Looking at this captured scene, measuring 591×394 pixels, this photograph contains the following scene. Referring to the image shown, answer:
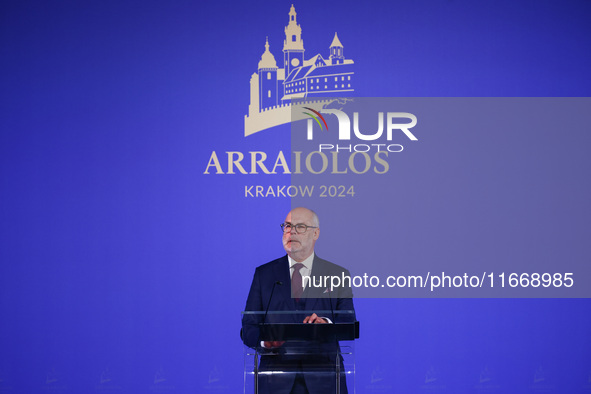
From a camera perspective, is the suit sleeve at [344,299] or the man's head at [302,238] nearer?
the suit sleeve at [344,299]

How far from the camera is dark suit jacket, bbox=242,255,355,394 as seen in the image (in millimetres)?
2885

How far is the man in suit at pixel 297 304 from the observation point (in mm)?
2885

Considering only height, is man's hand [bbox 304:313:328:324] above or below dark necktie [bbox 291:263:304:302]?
below

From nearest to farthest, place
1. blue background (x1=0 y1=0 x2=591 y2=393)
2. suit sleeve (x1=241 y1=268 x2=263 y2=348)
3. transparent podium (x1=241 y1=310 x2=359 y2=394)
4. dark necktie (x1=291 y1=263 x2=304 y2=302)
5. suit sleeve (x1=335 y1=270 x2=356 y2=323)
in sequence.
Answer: transparent podium (x1=241 y1=310 x2=359 y2=394), suit sleeve (x1=241 y1=268 x2=263 y2=348), suit sleeve (x1=335 y1=270 x2=356 y2=323), dark necktie (x1=291 y1=263 x2=304 y2=302), blue background (x1=0 y1=0 x2=591 y2=393)

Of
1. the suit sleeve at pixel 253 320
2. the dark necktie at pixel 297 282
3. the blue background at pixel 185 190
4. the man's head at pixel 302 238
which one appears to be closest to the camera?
the suit sleeve at pixel 253 320

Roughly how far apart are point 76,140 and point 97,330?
1482mm

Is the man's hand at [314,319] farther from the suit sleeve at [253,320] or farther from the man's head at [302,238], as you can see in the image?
the man's head at [302,238]

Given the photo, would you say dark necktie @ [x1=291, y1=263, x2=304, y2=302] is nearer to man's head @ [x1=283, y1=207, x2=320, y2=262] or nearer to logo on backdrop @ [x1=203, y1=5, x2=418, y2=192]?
man's head @ [x1=283, y1=207, x2=320, y2=262]

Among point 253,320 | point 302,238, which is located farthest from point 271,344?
point 302,238

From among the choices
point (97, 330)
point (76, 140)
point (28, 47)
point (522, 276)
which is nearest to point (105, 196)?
point (76, 140)

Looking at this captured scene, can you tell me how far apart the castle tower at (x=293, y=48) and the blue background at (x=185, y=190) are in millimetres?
57

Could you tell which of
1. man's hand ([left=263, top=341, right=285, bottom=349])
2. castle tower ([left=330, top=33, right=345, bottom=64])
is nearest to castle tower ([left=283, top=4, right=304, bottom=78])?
castle tower ([left=330, top=33, right=345, bottom=64])

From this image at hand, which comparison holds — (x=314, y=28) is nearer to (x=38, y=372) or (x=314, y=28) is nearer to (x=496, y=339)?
(x=496, y=339)

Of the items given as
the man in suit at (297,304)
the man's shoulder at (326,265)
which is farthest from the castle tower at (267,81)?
the man's shoulder at (326,265)
